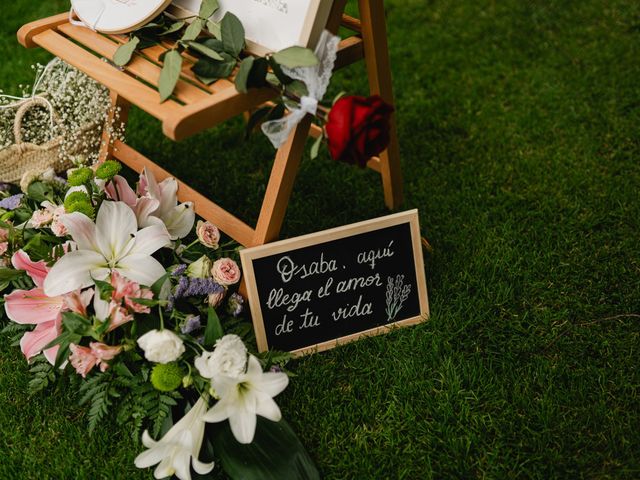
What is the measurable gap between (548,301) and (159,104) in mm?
1442

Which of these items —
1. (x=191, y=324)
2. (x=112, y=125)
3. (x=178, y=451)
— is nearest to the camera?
(x=178, y=451)

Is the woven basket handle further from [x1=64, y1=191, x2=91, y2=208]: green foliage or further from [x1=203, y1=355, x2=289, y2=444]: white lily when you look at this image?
[x1=203, y1=355, x2=289, y2=444]: white lily

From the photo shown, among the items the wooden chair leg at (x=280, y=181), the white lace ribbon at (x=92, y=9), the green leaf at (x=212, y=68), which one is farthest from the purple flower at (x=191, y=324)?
the white lace ribbon at (x=92, y=9)

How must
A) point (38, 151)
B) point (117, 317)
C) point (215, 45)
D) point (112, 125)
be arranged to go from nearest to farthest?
point (117, 317), point (215, 45), point (38, 151), point (112, 125)

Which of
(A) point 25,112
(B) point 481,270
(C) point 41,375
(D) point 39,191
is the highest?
(A) point 25,112

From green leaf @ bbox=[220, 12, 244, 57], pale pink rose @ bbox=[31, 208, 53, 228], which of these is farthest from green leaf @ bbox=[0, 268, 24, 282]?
green leaf @ bbox=[220, 12, 244, 57]

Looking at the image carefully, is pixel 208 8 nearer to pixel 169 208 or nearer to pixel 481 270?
pixel 169 208

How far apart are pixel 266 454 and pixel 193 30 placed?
127cm

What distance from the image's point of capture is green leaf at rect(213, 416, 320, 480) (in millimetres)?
1729

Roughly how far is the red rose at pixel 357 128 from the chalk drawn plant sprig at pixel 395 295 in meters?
0.54

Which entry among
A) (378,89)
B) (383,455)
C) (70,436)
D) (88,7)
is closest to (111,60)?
(88,7)

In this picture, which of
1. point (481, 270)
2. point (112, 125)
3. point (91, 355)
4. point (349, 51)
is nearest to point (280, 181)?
point (349, 51)

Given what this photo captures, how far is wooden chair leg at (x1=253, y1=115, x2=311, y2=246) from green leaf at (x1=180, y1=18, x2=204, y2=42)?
441 mm

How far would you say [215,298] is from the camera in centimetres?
197
